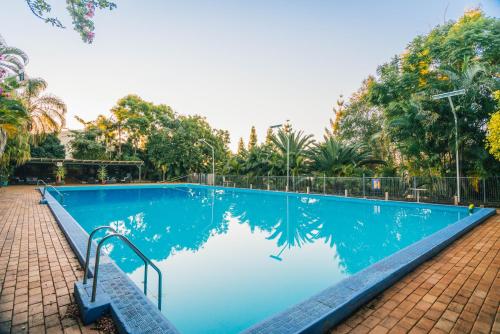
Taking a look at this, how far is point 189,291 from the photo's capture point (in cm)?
418

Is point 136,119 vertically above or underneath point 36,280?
above

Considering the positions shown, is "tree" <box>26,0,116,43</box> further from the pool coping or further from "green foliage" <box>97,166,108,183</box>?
"green foliage" <box>97,166,108,183</box>

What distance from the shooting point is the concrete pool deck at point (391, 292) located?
2.45 meters

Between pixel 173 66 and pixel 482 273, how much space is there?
1818cm

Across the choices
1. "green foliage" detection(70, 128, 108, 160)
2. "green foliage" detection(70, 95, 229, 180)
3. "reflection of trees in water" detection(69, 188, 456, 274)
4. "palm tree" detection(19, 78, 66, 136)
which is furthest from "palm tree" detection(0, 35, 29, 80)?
"green foliage" detection(70, 95, 229, 180)

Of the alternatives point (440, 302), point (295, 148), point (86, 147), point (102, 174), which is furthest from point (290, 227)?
point (86, 147)

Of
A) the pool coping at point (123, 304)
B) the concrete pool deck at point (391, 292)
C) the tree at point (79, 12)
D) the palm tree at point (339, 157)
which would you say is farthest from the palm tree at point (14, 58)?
the palm tree at point (339, 157)

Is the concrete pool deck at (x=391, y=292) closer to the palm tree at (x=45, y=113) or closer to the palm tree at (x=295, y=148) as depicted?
the palm tree at (x=295, y=148)

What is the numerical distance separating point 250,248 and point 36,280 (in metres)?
4.46

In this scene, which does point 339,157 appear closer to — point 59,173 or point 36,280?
point 36,280

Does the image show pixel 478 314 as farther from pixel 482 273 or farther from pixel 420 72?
pixel 420 72

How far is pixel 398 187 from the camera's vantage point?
13.1 m

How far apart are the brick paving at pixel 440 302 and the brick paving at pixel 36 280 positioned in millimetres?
2851

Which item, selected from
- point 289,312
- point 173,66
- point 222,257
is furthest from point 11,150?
point 289,312
